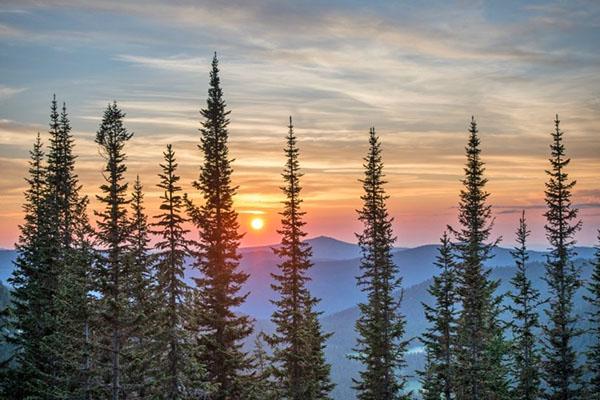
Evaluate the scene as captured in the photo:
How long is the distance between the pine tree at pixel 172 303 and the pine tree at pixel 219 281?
4498 millimetres

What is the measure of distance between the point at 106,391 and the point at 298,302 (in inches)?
564

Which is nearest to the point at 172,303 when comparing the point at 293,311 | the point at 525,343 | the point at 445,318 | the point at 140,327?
the point at 140,327

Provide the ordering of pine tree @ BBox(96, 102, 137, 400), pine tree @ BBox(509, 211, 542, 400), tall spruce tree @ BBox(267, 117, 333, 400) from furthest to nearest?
pine tree @ BBox(509, 211, 542, 400) < tall spruce tree @ BBox(267, 117, 333, 400) < pine tree @ BBox(96, 102, 137, 400)

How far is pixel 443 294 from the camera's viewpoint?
136 feet

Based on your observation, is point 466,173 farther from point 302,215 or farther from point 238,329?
point 238,329

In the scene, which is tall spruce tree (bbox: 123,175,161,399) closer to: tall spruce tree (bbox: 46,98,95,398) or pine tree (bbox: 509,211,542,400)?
tall spruce tree (bbox: 46,98,95,398)

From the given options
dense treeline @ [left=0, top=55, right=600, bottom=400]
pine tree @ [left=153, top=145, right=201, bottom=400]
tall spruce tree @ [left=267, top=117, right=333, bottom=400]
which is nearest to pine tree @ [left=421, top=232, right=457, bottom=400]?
dense treeline @ [left=0, top=55, right=600, bottom=400]

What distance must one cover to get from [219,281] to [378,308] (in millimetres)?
13578

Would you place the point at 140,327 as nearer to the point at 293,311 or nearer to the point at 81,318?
the point at 81,318

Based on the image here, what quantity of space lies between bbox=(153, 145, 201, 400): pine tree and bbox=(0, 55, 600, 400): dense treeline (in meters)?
0.07

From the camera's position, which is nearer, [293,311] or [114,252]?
[114,252]

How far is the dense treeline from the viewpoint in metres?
28.6

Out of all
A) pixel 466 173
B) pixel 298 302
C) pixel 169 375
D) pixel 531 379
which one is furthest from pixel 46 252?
pixel 531 379

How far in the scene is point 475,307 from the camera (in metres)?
41.6
